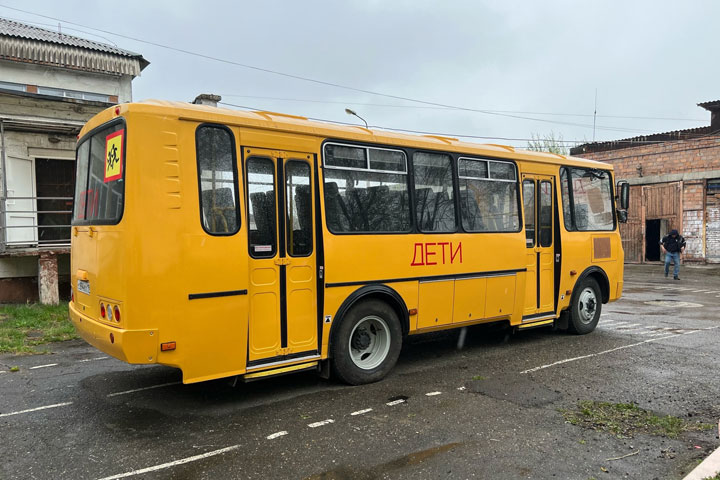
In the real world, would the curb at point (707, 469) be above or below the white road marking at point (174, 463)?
below

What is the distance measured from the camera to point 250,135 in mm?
5523

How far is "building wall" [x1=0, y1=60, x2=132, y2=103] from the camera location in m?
15.3

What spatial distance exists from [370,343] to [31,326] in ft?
22.1

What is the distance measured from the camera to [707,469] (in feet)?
13.2

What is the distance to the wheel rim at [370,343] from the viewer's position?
648 centimetres

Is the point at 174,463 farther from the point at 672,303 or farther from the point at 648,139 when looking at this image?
the point at 648,139

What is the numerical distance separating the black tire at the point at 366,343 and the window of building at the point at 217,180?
1.73 metres

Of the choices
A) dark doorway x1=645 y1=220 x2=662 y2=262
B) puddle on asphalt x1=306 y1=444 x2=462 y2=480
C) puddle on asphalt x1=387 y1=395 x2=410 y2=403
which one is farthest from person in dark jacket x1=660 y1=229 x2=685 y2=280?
puddle on asphalt x1=306 y1=444 x2=462 y2=480

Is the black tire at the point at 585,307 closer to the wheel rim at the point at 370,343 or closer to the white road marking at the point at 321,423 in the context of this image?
the wheel rim at the point at 370,343

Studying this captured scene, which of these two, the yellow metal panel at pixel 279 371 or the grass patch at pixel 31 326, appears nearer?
the yellow metal panel at pixel 279 371

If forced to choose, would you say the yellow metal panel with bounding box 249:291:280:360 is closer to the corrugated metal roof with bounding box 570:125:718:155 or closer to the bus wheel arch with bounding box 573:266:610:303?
the bus wheel arch with bounding box 573:266:610:303

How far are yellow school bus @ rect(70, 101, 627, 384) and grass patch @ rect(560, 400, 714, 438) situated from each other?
218 cm

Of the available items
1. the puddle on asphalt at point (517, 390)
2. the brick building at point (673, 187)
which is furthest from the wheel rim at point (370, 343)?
the brick building at point (673, 187)

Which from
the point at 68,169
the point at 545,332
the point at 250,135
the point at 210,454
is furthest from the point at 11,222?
the point at 545,332
